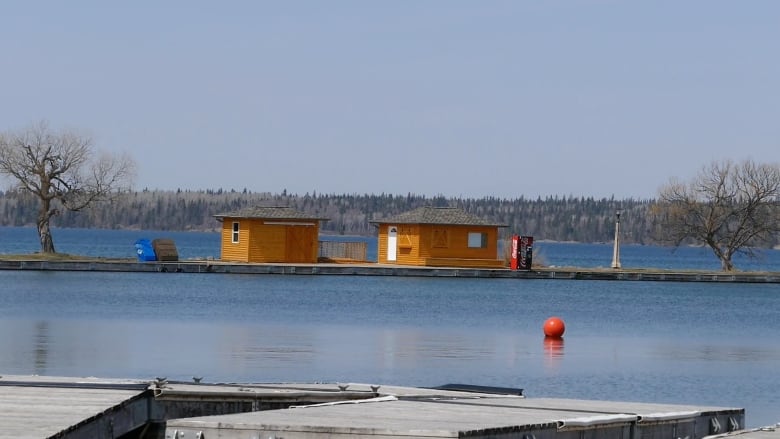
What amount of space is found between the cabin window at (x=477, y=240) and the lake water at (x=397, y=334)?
1812 millimetres

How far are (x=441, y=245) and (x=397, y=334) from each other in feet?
89.0

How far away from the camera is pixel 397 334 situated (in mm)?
34969

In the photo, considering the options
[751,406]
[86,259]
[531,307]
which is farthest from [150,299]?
[751,406]

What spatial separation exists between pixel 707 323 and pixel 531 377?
21.4 m

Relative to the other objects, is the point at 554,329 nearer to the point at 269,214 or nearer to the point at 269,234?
the point at 269,214

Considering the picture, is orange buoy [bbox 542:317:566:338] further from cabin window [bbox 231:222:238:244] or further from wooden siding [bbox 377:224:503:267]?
cabin window [bbox 231:222:238:244]

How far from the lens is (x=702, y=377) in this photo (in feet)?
87.0

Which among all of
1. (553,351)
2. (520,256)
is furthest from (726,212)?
(553,351)

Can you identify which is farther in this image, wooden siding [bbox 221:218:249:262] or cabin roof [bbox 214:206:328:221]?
wooden siding [bbox 221:218:249:262]

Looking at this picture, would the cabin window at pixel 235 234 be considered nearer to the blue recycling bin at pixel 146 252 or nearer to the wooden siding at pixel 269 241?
the wooden siding at pixel 269 241

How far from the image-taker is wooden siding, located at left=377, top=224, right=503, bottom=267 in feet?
200

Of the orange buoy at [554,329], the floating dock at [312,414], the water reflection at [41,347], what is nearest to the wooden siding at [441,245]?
the orange buoy at [554,329]

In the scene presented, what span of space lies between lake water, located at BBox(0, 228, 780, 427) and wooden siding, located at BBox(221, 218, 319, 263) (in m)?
1.58

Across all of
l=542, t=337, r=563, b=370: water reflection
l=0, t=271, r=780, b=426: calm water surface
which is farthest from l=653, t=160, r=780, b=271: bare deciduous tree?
l=542, t=337, r=563, b=370: water reflection
